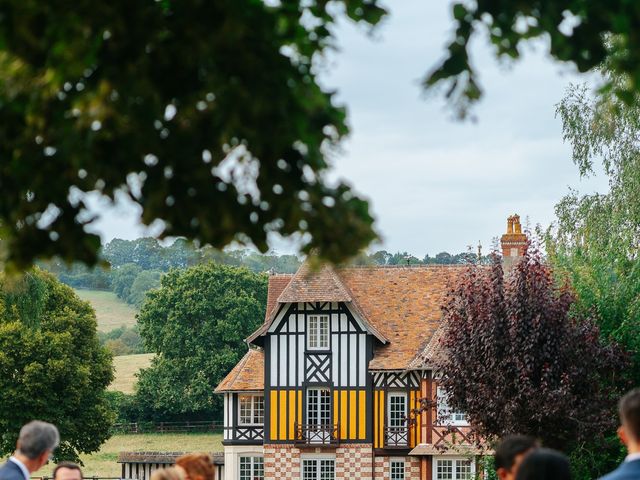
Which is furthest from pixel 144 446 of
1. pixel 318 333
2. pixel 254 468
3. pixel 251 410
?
pixel 318 333

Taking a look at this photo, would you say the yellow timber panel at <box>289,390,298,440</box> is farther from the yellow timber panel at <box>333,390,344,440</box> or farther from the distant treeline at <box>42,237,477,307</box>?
the distant treeline at <box>42,237,477,307</box>

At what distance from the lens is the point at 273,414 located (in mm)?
40562

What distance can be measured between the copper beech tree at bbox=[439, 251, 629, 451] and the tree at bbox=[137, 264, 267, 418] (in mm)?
44094

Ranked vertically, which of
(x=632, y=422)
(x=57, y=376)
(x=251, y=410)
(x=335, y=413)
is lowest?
(x=632, y=422)

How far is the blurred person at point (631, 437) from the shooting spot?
18.2 ft

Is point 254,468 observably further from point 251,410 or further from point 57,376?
point 57,376

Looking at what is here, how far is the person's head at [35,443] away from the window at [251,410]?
1381 inches

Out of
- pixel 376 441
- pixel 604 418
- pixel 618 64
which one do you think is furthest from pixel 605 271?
pixel 618 64

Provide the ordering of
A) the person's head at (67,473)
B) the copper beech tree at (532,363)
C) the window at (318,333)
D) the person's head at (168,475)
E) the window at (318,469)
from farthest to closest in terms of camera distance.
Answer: the window at (318,469) → the window at (318,333) → the copper beech tree at (532,363) → the person's head at (67,473) → the person's head at (168,475)

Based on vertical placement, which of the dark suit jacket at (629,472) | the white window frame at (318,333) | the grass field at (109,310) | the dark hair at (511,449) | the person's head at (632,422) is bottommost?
the dark suit jacket at (629,472)

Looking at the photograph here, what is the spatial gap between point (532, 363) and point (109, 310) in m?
103

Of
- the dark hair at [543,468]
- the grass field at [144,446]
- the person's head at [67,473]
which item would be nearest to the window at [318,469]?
the grass field at [144,446]

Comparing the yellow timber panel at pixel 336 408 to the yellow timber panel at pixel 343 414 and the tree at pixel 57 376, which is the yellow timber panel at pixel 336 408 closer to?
the yellow timber panel at pixel 343 414

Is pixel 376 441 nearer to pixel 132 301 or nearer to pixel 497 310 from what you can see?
pixel 497 310
